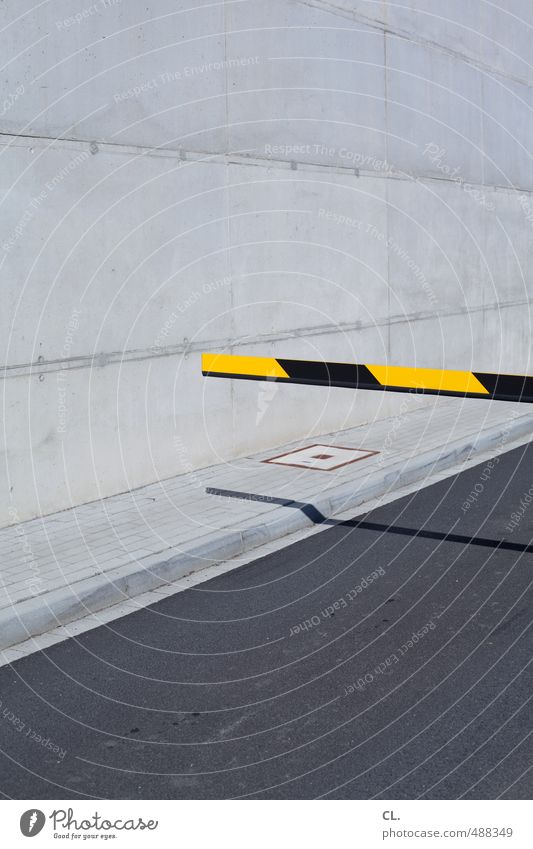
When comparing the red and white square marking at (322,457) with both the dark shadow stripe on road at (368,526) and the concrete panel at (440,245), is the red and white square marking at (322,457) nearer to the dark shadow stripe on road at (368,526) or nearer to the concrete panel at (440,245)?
the dark shadow stripe on road at (368,526)

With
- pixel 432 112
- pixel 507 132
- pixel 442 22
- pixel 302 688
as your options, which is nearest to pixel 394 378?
pixel 302 688

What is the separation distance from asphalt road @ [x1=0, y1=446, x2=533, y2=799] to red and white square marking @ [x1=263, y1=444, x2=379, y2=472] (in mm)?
2404

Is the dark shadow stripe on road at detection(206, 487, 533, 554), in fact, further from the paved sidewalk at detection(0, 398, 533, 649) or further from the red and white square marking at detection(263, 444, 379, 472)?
the red and white square marking at detection(263, 444, 379, 472)

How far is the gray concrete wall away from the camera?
822 centimetres

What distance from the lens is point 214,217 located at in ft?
32.4

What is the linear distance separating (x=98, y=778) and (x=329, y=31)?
904 cm

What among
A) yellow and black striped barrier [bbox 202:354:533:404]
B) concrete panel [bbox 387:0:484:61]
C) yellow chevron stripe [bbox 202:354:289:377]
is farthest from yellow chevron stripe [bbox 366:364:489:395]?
concrete panel [bbox 387:0:484:61]

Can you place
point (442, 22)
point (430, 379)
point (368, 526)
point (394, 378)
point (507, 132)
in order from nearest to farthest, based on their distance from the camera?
point (430, 379)
point (394, 378)
point (368, 526)
point (442, 22)
point (507, 132)

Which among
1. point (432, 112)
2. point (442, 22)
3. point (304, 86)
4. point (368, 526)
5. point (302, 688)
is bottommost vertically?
point (302, 688)

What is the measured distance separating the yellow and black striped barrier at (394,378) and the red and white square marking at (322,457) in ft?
6.26

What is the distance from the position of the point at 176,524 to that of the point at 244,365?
1.36 metres

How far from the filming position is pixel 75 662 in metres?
5.73

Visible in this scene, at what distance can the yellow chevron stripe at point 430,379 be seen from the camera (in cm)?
711

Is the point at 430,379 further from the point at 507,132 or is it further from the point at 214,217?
the point at 507,132
